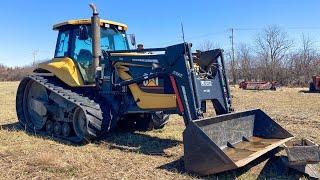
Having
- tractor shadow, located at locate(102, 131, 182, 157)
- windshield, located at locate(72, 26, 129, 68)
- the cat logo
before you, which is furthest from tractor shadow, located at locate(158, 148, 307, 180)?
windshield, located at locate(72, 26, 129, 68)

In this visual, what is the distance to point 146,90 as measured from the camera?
28.0 ft

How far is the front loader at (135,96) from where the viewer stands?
702 centimetres

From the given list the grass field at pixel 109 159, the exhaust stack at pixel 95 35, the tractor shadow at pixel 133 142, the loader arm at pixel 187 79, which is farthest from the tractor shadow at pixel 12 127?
the loader arm at pixel 187 79

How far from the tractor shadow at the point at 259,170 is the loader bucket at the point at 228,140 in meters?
0.21

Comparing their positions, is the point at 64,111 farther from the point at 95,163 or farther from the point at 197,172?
the point at 197,172

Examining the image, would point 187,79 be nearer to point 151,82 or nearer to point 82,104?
point 151,82

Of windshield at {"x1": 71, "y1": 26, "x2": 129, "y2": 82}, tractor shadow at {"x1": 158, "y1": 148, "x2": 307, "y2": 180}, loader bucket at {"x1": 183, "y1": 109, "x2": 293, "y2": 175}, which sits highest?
windshield at {"x1": 71, "y1": 26, "x2": 129, "y2": 82}

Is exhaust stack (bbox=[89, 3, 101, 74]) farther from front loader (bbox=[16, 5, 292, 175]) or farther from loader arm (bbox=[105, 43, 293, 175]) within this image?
loader arm (bbox=[105, 43, 293, 175])

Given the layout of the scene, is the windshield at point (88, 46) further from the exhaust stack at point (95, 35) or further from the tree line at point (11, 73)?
the tree line at point (11, 73)

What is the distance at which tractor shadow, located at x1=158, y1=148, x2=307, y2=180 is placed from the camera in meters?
6.21

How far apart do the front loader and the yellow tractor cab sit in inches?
0.9

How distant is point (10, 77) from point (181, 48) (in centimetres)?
6623

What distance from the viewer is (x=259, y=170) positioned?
6.54 meters

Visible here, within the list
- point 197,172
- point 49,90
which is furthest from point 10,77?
point 197,172
